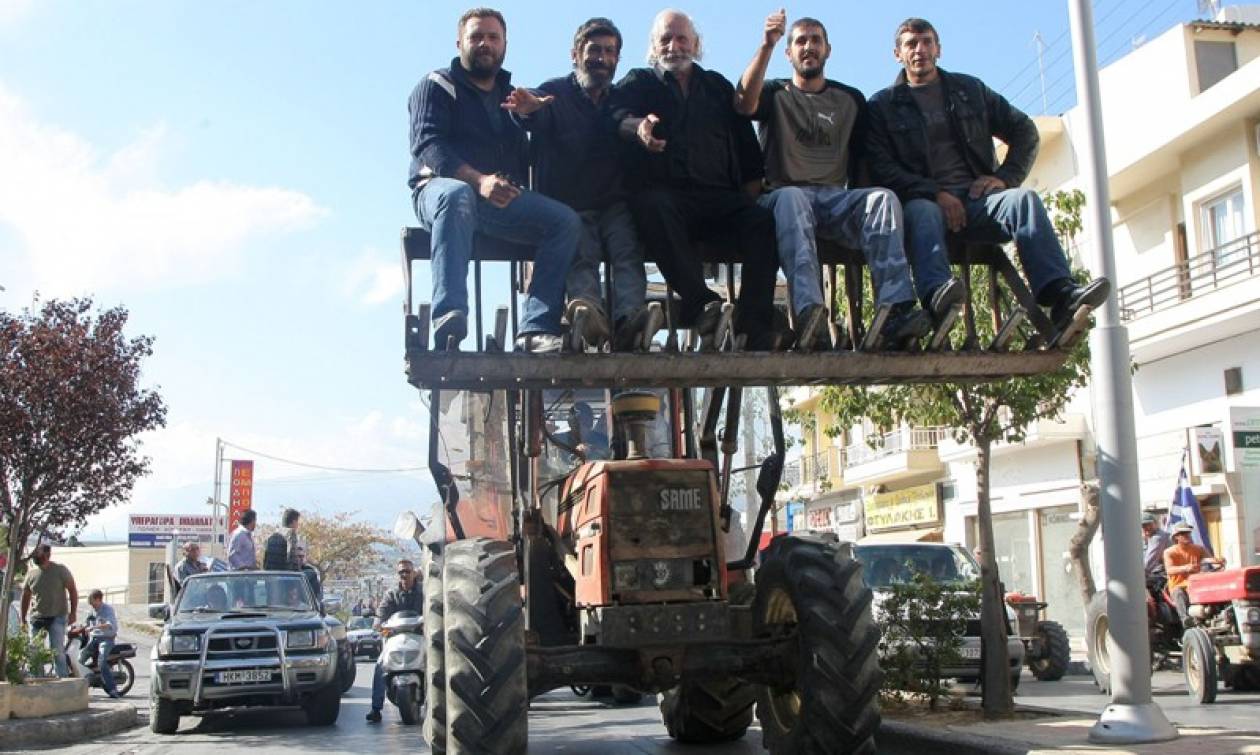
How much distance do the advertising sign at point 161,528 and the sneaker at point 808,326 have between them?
68950 mm

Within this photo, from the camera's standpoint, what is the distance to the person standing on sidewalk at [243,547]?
657 inches

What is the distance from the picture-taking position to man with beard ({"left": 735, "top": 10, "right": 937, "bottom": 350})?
7156 millimetres

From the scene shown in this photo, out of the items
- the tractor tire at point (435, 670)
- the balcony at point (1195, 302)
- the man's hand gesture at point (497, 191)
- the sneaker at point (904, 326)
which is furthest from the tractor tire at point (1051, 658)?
the man's hand gesture at point (497, 191)

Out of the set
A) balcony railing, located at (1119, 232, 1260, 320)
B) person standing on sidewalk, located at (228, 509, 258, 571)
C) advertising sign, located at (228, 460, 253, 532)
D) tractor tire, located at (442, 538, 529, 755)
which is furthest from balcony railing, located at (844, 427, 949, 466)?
advertising sign, located at (228, 460, 253, 532)

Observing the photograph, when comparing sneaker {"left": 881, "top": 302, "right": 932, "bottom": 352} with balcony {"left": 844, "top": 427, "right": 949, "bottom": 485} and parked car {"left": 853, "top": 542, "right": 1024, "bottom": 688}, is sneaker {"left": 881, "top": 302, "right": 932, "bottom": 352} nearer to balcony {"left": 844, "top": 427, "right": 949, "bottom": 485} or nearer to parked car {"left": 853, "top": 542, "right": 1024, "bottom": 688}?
parked car {"left": 853, "top": 542, "right": 1024, "bottom": 688}

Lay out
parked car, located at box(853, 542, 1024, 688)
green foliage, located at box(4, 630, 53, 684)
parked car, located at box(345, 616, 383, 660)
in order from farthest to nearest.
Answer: parked car, located at box(345, 616, 383, 660)
parked car, located at box(853, 542, 1024, 688)
green foliage, located at box(4, 630, 53, 684)

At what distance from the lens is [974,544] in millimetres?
33562

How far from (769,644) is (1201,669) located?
7.05 m

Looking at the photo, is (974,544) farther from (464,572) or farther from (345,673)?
(464,572)

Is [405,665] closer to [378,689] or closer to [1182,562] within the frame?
[378,689]

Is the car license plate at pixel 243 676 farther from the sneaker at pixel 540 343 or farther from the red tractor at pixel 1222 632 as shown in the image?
the red tractor at pixel 1222 632

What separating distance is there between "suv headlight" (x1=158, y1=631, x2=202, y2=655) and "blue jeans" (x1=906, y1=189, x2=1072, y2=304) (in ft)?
29.4

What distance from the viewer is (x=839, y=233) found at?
24.8 feet

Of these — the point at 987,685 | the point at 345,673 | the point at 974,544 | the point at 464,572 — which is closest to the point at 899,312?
the point at 464,572
